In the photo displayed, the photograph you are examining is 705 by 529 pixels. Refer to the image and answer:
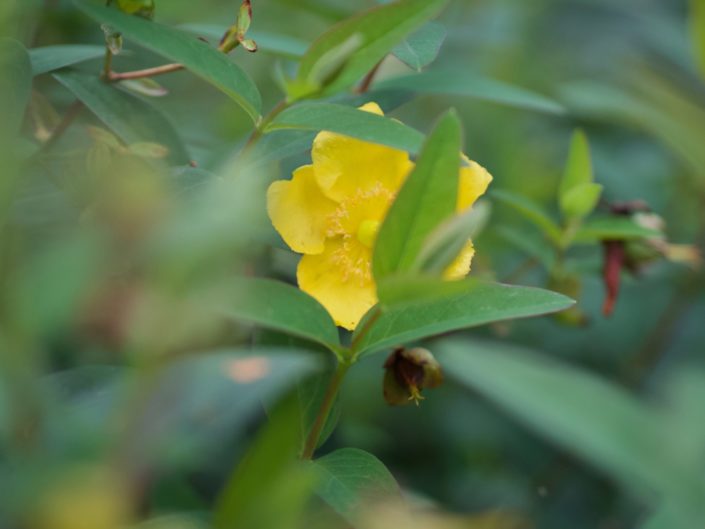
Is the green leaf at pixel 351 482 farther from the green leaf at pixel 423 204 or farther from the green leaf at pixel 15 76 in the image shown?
the green leaf at pixel 15 76

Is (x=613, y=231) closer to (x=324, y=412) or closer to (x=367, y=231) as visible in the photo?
(x=367, y=231)

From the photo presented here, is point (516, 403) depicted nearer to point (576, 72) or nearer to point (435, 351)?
point (435, 351)

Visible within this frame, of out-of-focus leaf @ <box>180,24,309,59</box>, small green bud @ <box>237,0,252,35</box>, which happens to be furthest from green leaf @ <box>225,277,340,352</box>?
out-of-focus leaf @ <box>180,24,309,59</box>

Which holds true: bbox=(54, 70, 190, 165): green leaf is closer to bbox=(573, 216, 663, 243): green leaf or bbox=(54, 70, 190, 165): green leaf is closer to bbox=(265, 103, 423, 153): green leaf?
bbox=(265, 103, 423, 153): green leaf

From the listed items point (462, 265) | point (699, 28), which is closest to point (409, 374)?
point (462, 265)

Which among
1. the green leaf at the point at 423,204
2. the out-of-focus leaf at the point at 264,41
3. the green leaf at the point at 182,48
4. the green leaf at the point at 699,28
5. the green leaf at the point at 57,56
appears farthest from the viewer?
the green leaf at the point at 699,28

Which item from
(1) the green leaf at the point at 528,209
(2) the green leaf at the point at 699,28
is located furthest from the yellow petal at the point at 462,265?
(2) the green leaf at the point at 699,28
